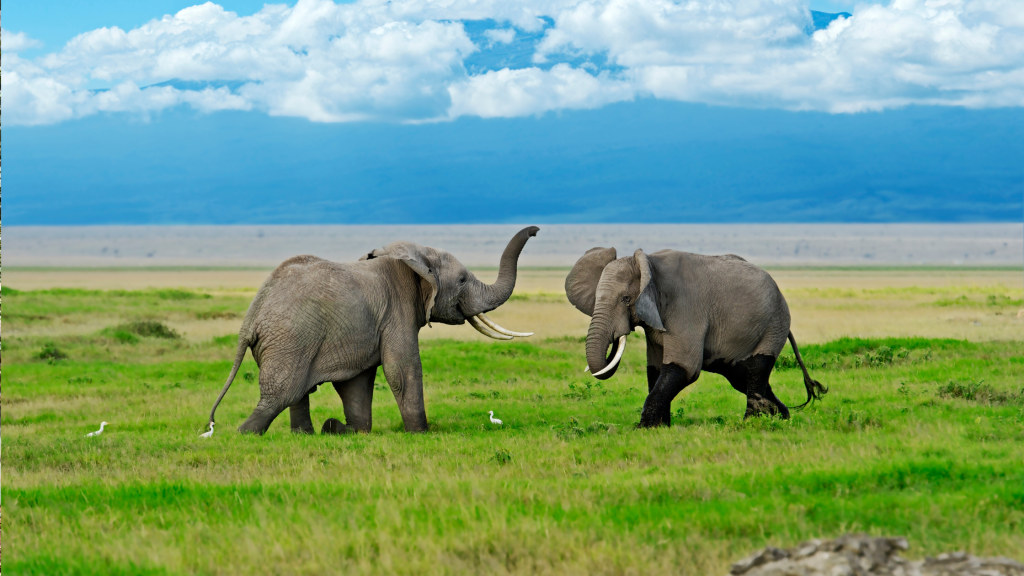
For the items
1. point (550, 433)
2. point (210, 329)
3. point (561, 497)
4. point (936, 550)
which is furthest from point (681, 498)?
point (210, 329)

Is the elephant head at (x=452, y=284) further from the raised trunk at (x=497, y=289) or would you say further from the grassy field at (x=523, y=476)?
the grassy field at (x=523, y=476)

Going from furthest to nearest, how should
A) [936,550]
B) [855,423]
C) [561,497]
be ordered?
1. [855,423]
2. [561,497]
3. [936,550]

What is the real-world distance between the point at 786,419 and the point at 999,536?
5928 millimetres

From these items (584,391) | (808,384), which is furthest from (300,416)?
(808,384)

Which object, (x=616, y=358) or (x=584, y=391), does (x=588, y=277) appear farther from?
(x=584, y=391)

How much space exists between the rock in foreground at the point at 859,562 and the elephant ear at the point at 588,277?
8.17 m

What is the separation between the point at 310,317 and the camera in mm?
13078

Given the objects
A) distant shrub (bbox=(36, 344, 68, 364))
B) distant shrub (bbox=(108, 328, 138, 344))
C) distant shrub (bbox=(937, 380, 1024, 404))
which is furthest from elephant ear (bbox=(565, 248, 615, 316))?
distant shrub (bbox=(108, 328, 138, 344))

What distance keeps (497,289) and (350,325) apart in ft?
8.39

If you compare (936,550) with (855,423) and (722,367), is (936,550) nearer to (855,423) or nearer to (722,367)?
(855,423)

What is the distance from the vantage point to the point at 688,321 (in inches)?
515

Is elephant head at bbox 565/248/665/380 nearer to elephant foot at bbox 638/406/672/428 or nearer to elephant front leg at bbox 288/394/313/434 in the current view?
elephant foot at bbox 638/406/672/428

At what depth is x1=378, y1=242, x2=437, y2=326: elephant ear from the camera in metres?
13.8

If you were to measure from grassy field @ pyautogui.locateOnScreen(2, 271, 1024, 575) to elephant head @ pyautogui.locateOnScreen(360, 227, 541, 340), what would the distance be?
1631mm
